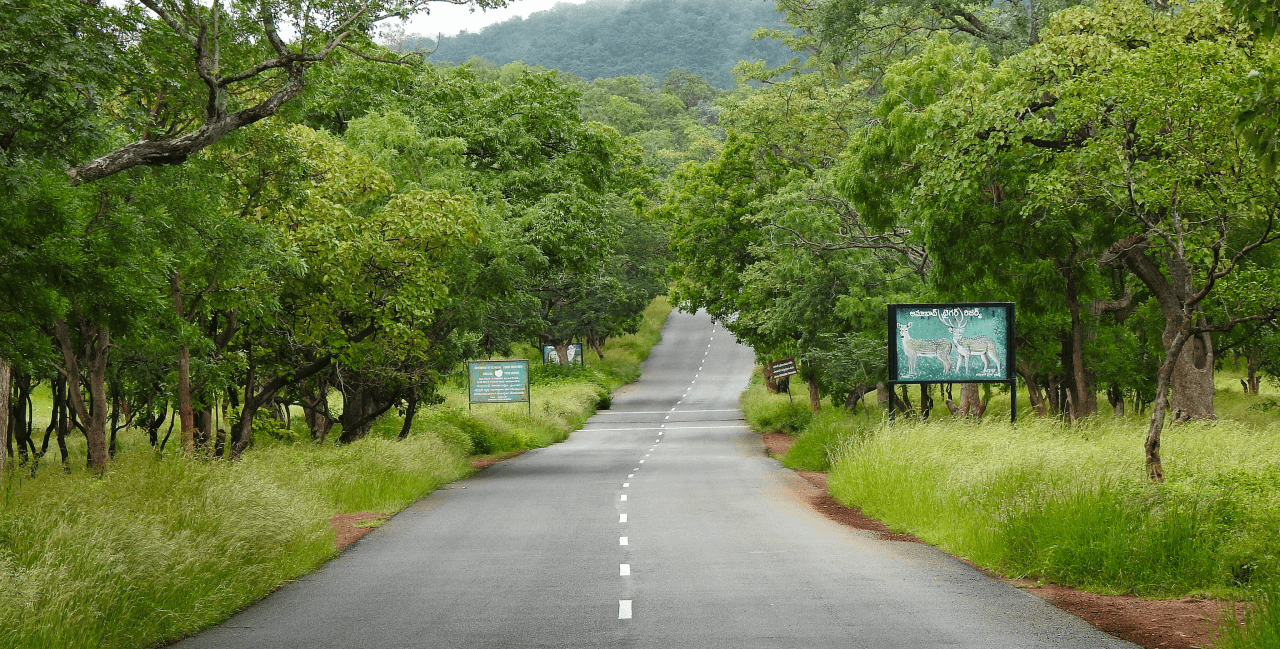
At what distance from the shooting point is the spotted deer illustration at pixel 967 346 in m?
22.1

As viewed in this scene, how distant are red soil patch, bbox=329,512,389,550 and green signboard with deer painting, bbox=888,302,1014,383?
10.2m

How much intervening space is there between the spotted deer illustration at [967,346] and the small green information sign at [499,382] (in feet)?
76.1

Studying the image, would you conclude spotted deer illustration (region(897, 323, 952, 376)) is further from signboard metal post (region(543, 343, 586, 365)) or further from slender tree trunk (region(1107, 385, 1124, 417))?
signboard metal post (region(543, 343, 586, 365))

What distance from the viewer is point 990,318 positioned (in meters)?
22.1

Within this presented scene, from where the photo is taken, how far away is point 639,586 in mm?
11891

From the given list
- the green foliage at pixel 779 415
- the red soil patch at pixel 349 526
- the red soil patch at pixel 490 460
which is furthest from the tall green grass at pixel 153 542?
the green foliage at pixel 779 415

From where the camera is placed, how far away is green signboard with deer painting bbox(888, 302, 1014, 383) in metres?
22.1

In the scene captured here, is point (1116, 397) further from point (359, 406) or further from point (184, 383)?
point (184, 383)

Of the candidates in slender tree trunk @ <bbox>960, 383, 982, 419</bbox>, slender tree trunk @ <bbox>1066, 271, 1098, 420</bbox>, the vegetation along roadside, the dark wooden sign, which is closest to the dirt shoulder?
the vegetation along roadside

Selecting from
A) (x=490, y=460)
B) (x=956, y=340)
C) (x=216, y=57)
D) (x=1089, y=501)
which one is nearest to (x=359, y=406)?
(x=490, y=460)

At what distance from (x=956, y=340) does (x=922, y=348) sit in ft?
2.18

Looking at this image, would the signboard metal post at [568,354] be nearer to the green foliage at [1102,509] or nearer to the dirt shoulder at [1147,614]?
the green foliage at [1102,509]

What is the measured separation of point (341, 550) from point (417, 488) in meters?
8.22

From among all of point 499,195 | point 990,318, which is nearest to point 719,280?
point 499,195
